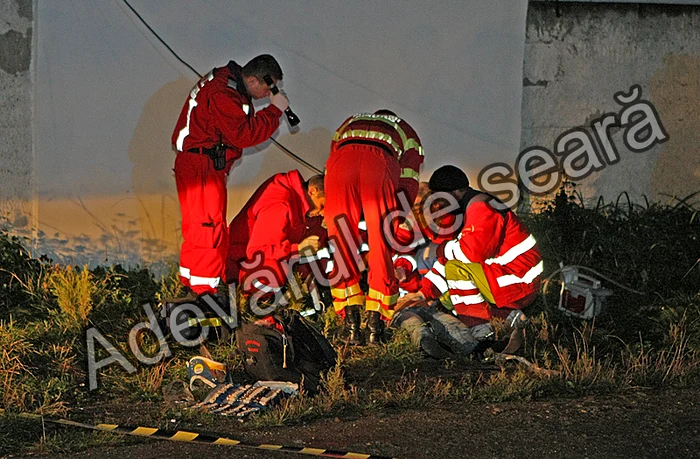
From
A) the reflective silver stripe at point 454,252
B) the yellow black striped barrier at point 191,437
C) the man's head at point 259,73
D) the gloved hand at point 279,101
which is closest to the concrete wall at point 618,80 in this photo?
the reflective silver stripe at point 454,252

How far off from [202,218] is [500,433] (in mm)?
2623

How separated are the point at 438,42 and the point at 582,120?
5.06 feet

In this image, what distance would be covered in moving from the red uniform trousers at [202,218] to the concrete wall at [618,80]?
10.5 feet

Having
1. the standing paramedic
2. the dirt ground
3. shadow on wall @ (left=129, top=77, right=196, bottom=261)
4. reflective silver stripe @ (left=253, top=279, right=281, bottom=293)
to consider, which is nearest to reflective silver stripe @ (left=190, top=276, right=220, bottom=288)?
the standing paramedic

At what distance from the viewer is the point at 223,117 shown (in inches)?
254

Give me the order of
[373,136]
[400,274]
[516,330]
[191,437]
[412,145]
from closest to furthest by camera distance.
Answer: [191,437] < [516,330] < [373,136] < [412,145] < [400,274]

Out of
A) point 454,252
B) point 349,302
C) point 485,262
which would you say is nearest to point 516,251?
point 485,262

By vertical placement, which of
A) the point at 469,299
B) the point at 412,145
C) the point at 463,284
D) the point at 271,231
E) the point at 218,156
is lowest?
the point at 469,299

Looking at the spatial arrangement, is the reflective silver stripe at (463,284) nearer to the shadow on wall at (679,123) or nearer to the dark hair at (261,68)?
the dark hair at (261,68)

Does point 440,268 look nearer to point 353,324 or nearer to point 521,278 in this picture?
point 521,278

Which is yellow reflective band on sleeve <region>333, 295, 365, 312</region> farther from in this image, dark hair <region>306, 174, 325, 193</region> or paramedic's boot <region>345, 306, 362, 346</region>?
dark hair <region>306, 174, 325, 193</region>

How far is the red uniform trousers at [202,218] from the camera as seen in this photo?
6449mm

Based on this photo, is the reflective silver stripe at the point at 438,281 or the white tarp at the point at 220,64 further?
the white tarp at the point at 220,64

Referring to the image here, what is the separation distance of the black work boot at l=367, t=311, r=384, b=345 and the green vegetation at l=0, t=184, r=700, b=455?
148 mm
